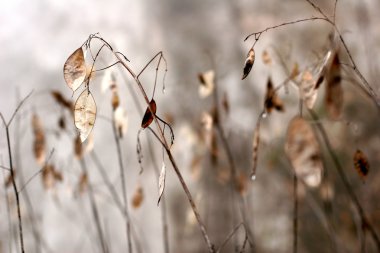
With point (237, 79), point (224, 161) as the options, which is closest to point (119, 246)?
point (224, 161)

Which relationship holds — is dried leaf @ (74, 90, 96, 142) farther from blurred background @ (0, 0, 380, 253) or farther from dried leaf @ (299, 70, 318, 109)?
blurred background @ (0, 0, 380, 253)

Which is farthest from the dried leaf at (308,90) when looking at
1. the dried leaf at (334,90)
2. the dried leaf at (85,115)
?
the dried leaf at (85,115)

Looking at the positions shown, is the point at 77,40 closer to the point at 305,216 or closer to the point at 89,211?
the point at 89,211

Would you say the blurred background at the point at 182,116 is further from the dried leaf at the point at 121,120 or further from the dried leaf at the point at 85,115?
the dried leaf at the point at 85,115

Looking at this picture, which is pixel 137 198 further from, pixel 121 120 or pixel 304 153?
pixel 304 153

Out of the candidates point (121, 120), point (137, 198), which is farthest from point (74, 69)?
point (137, 198)

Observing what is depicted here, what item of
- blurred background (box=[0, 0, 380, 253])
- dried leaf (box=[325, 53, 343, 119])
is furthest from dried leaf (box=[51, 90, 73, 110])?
blurred background (box=[0, 0, 380, 253])
